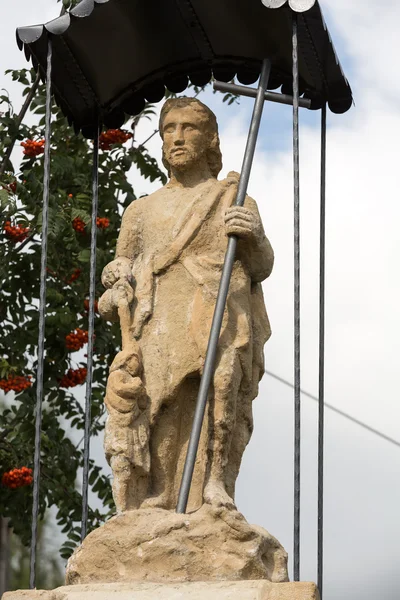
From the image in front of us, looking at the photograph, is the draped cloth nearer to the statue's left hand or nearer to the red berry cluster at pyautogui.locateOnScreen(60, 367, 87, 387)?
the statue's left hand

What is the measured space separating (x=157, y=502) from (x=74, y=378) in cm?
397

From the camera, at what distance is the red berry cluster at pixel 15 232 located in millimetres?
14617

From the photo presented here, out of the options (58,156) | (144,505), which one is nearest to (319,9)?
(144,505)

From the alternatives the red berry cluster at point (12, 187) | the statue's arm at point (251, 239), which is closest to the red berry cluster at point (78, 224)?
the red berry cluster at point (12, 187)

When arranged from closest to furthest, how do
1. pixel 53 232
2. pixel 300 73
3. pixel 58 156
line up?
1. pixel 300 73
2. pixel 53 232
3. pixel 58 156

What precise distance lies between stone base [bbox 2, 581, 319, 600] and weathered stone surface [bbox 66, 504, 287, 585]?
14cm

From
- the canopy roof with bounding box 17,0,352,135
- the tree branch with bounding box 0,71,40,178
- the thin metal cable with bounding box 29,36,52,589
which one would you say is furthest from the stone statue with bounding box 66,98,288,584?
the tree branch with bounding box 0,71,40,178

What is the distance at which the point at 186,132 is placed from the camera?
11.2 metres

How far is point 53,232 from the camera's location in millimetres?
14273

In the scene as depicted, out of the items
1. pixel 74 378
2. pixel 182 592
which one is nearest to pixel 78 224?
pixel 74 378

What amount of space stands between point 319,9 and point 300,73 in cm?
94

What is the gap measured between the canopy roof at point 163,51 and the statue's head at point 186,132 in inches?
29.1

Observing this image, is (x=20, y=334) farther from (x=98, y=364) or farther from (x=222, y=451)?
(x=222, y=451)

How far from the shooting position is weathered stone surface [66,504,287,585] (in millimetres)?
9859
